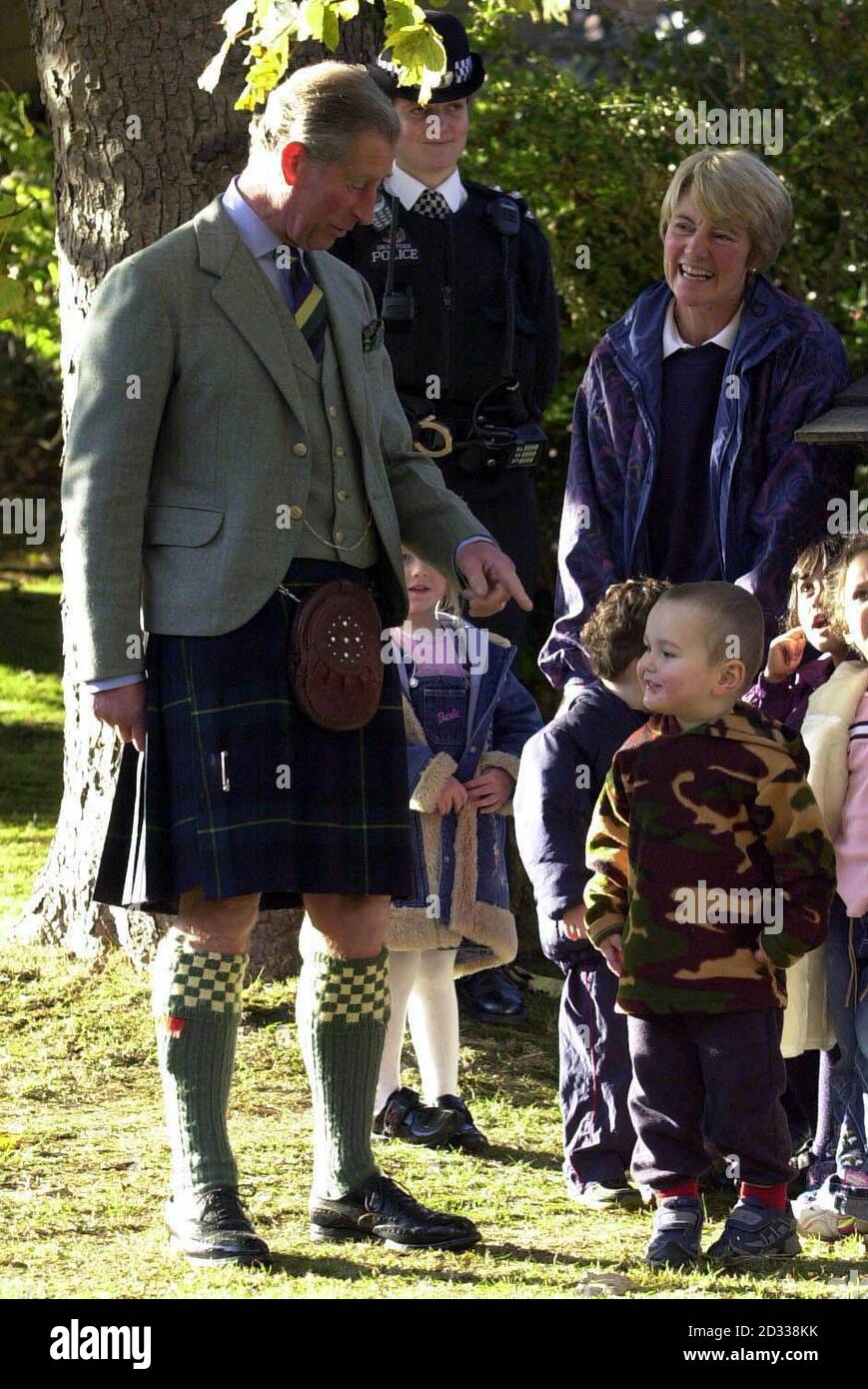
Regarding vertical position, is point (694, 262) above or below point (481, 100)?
below

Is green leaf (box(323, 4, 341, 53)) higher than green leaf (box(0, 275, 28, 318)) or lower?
higher

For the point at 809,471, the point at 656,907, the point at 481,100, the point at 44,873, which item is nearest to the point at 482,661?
the point at 809,471

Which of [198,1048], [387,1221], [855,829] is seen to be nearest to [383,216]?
[855,829]

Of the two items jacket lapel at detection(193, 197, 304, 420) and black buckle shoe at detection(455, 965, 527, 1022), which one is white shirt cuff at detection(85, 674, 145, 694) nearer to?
jacket lapel at detection(193, 197, 304, 420)

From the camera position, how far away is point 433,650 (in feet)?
17.0

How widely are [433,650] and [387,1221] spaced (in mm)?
1553

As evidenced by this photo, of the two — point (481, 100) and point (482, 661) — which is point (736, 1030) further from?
point (481, 100)

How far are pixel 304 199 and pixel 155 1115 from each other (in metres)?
2.31

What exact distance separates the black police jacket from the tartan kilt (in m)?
1.62

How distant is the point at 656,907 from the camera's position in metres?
4.04

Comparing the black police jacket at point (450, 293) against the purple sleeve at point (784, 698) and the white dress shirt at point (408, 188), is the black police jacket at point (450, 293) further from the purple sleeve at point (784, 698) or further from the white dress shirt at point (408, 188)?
the purple sleeve at point (784, 698)

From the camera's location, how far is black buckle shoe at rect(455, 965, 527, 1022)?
6070mm

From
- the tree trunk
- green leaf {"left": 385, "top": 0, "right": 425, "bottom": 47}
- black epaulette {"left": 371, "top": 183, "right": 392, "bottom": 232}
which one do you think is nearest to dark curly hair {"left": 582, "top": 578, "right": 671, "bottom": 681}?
green leaf {"left": 385, "top": 0, "right": 425, "bottom": 47}

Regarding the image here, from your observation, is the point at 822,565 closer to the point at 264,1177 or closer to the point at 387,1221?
the point at 387,1221
